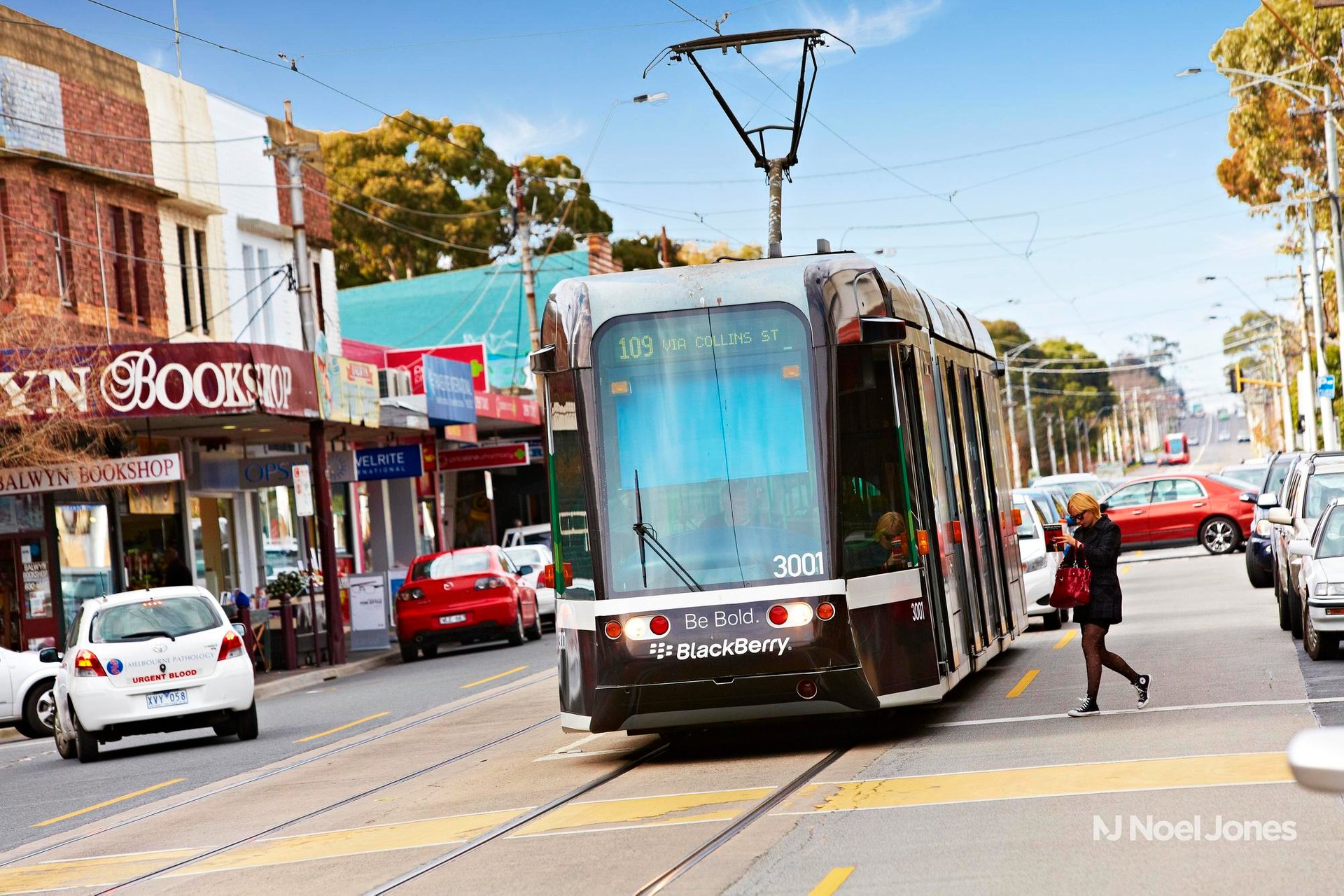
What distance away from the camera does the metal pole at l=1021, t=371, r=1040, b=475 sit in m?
104

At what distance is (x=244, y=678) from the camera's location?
18.5 m

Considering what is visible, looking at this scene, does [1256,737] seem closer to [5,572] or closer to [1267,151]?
[5,572]

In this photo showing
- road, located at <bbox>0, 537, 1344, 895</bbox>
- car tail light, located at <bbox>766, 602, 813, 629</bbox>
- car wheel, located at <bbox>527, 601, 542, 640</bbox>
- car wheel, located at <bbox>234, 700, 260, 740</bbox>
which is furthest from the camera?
car wheel, located at <bbox>527, 601, 542, 640</bbox>

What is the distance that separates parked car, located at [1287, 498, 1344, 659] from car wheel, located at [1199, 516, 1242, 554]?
67.2 ft

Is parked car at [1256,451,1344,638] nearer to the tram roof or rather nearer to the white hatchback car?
the tram roof

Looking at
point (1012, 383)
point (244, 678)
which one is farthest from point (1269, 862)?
point (1012, 383)

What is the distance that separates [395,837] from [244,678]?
832 centimetres

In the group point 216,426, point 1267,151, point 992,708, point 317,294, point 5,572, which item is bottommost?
point 992,708

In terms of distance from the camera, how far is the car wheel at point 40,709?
22594mm

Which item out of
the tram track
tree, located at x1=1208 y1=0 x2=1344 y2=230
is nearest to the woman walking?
the tram track

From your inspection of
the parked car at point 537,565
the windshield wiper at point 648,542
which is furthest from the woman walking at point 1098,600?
the parked car at point 537,565

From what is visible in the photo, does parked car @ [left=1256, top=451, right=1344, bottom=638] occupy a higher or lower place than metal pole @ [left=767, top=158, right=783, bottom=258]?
lower

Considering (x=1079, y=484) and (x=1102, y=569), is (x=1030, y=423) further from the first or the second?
(x=1102, y=569)

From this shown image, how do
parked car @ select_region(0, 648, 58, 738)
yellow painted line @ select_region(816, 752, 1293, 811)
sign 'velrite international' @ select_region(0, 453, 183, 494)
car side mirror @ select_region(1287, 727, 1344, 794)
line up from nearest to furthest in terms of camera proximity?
car side mirror @ select_region(1287, 727, 1344, 794) < yellow painted line @ select_region(816, 752, 1293, 811) < parked car @ select_region(0, 648, 58, 738) < sign 'velrite international' @ select_region(0, 453, 183, 494)
